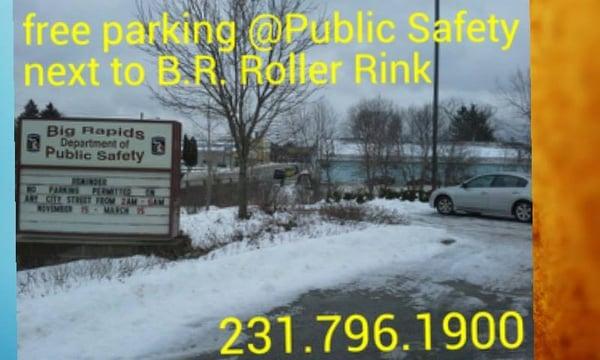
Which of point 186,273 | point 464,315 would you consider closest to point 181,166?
point 186,273

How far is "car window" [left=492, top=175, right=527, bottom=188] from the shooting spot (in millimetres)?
2082

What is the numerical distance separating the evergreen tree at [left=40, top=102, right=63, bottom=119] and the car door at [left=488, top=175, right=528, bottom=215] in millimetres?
1704

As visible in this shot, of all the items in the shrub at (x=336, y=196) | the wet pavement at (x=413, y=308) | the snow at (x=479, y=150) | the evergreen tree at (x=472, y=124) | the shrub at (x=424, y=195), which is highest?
the evergreen tree at (x=472, y=124)

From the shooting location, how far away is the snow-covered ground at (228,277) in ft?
7.74

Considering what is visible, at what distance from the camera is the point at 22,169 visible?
2.43 meters

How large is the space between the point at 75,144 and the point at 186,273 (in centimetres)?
86

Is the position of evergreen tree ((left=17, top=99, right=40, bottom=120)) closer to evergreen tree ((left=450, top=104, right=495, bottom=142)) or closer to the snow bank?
the snow bank

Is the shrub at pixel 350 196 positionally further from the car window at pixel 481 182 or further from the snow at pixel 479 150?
the car window at pixel 481 182

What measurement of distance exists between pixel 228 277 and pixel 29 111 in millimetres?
1273

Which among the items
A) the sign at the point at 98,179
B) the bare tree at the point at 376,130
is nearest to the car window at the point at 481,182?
the bare tree at the point at 376,130

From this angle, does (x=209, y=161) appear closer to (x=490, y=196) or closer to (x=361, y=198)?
(x=361, y=198)

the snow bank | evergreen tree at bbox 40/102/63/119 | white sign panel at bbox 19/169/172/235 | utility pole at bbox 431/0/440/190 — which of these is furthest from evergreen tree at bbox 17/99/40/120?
utility pole at bbox 431/0/440/190

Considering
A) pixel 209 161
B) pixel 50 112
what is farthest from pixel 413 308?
pixel 50 112

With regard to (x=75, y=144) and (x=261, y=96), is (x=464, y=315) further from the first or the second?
(x=75, y=144)
